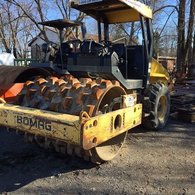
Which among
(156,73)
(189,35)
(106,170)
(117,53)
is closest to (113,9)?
(117,53)

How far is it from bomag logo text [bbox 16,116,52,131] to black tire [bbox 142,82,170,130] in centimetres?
271

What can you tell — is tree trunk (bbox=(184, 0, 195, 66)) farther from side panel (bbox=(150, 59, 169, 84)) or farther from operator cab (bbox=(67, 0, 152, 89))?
operator cab (bbox=(67, 0, 152, 89))

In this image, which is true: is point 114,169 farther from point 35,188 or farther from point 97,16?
point 97,16

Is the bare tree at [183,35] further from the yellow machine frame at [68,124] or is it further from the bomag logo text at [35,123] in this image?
the bomag logo text at [35,123]

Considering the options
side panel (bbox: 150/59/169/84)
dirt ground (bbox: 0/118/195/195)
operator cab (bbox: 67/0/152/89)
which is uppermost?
operator cab (bbox: 67/0/152/89)

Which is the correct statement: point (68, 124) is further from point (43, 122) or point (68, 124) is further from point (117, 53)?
point (117, 53)

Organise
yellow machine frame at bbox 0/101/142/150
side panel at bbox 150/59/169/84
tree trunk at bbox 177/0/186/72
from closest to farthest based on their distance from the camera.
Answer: yellow machine frame at bbox 0/101/142/150 < side panel at bbox 150/59/169/84 < tree trunk at bbox 177/0/186/72


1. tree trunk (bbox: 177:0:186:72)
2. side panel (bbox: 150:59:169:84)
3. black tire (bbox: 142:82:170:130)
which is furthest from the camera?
tree trunk (bbox: 177:0:186:72)

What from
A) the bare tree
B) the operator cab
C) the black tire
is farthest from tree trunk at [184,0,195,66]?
the operator cab

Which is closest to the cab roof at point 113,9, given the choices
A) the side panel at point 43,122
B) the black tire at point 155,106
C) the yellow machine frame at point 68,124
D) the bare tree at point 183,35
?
the black tire at point 155,106

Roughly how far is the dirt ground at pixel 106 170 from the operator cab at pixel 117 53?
1231mm

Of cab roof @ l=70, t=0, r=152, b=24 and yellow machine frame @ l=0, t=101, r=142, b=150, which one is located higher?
cab roof @ l=70, t=0, r=152, b=24

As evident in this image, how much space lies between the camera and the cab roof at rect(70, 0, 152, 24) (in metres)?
5.55

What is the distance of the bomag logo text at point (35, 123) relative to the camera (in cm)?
391
